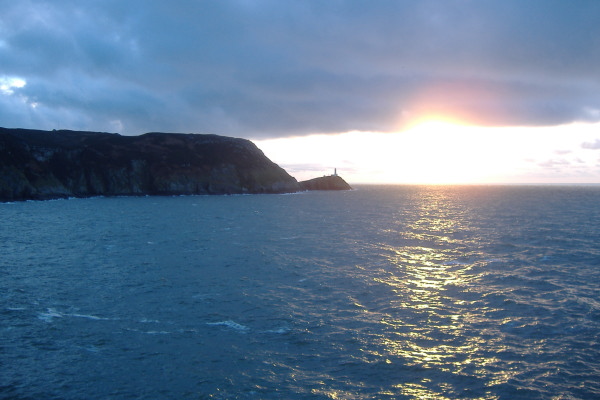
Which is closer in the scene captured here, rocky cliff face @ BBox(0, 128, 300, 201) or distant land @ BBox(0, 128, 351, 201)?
distant land @ BBox(0, 128, 351, 201)

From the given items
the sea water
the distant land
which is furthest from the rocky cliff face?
the sea water

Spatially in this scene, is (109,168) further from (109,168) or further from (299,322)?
(299,322)

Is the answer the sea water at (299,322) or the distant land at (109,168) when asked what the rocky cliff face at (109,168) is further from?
the sea water at (299,322)

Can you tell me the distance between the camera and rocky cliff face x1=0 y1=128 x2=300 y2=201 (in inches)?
5453

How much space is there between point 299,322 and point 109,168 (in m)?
160

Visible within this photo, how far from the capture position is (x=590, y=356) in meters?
19.8

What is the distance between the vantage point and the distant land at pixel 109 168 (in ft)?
454

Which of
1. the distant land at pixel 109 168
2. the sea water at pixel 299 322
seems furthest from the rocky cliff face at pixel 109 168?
the sea water at pixel 299 322

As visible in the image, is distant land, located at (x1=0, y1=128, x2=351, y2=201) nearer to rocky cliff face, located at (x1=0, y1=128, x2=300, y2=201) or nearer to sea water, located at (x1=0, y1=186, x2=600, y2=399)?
rocky cliff face, located at (x1=0, y1=128, x2=300, y2=201)

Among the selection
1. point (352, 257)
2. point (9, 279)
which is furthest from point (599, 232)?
point (9, 279)

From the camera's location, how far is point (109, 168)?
6531 inches

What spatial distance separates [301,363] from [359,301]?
985 centimetres

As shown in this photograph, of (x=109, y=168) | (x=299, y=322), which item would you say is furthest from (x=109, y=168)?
(x=299, y=322)

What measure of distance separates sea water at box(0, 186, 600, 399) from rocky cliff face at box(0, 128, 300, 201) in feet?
346
